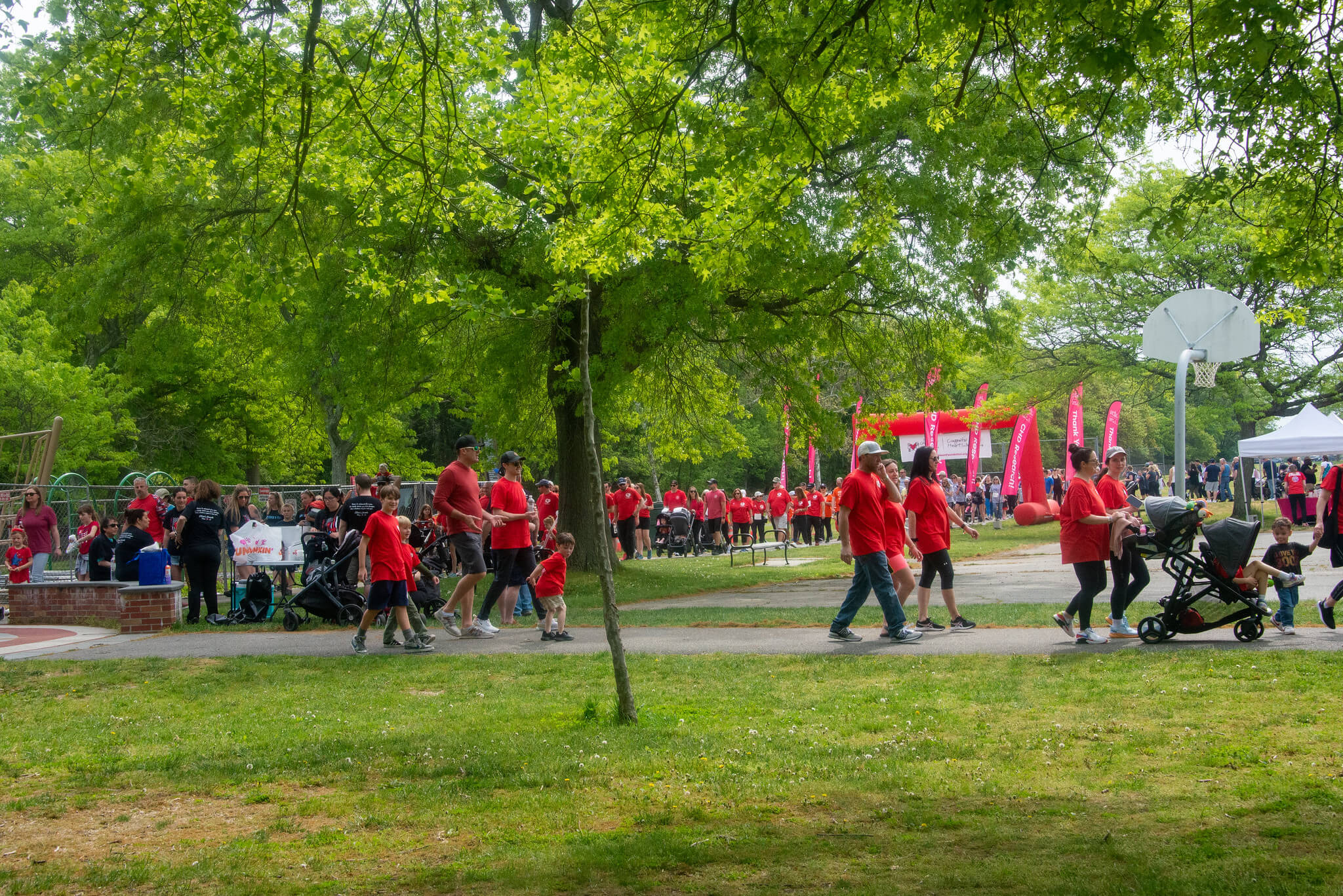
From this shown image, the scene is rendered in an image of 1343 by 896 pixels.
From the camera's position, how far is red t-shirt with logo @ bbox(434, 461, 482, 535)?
11758mm

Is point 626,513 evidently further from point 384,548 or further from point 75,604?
point 384,548

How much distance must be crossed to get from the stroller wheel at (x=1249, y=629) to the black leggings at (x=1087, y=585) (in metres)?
1.18

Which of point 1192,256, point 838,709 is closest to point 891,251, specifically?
point 838,709

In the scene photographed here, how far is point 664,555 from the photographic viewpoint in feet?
102

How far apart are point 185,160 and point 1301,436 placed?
27.0 meters

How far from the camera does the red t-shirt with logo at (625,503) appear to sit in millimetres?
26109

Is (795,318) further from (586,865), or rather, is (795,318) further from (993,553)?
(586,865)

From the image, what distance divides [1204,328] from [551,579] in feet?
32.5

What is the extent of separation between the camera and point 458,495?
11844mm

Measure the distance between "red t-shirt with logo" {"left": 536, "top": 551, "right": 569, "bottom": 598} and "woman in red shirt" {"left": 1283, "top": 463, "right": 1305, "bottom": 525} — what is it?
2440 cm

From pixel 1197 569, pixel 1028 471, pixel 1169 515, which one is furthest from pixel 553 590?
pixel 1028 471

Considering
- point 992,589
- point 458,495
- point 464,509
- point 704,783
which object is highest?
point 458,495

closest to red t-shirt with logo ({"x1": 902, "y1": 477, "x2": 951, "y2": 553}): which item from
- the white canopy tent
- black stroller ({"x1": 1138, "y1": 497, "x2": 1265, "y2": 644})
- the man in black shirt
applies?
black stroller ({"x1": 1138, "y1": 497, "x2": 1265, "y2": 644})

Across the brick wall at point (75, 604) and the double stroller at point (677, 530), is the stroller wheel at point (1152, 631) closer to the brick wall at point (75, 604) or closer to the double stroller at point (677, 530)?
the brick wall at point (75, 604)
